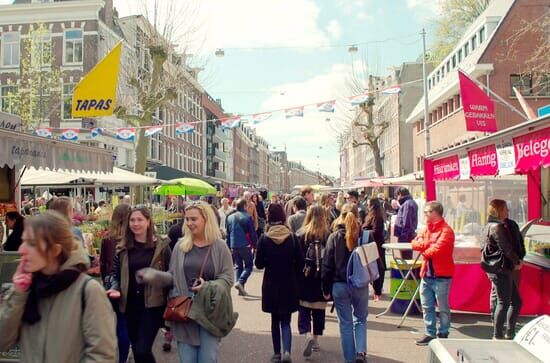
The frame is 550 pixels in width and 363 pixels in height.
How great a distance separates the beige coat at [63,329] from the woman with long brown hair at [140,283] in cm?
164

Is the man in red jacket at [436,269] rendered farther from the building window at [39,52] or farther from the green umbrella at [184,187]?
the building window at [39,52]

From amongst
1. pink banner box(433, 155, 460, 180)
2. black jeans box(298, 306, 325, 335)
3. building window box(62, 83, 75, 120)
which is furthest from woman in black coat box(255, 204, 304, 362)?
building window box(62, 83, 75, 120)

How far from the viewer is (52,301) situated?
229cm

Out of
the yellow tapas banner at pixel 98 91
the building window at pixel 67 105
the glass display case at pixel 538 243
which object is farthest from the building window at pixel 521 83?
the building window at pixel 67 105

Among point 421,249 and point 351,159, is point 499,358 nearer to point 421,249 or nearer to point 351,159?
point 421,249

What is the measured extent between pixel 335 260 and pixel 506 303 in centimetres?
214

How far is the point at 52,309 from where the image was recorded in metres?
2.27

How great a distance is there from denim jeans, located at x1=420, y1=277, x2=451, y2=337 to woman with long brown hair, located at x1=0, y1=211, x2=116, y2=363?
460 centimetres

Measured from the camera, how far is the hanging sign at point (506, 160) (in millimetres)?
5285

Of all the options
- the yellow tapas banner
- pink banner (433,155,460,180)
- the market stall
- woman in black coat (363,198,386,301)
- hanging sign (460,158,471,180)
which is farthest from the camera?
the yellow tapas banner

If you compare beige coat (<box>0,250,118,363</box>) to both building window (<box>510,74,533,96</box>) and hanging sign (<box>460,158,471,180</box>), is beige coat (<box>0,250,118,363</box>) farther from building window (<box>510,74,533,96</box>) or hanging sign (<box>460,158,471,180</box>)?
building window (<box>510,74,533,96</box>)

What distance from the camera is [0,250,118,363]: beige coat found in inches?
88.7

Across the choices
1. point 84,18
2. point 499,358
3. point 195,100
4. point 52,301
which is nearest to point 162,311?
point 52,301

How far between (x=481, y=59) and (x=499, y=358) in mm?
27459
